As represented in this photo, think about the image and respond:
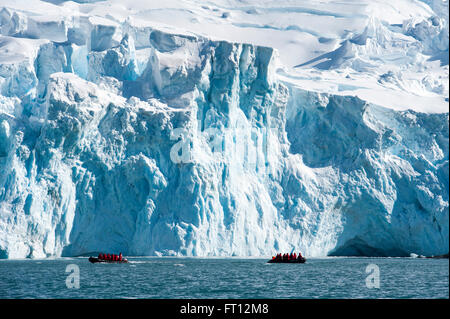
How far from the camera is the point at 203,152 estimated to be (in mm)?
51438

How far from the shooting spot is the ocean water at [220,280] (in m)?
30.6

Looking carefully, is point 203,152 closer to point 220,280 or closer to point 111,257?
point 111,257

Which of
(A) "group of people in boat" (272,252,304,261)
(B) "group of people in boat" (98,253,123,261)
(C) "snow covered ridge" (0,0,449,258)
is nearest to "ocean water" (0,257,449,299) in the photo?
(B) "group of people in boat" (98,253,123,261)

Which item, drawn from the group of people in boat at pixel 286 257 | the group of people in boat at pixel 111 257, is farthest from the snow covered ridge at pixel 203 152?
the group of people in boat at pixel 286 257

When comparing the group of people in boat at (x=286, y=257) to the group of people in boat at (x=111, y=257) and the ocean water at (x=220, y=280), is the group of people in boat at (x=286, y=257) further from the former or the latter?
the group of people in boat at (x=111, y=257)

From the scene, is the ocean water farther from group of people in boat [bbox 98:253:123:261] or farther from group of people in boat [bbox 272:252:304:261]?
group of people in boat [bbox 272:252:304:261]

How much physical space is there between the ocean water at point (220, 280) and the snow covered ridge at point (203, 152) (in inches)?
133

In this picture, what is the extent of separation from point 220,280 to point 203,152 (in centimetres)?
1685

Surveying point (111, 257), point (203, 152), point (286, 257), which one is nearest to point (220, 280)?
point (111, 257)

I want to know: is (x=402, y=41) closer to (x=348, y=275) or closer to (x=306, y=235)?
(x=306, y=235)

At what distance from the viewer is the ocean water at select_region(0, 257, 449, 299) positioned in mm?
30609

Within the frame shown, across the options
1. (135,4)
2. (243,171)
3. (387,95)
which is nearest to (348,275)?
(243,171)
